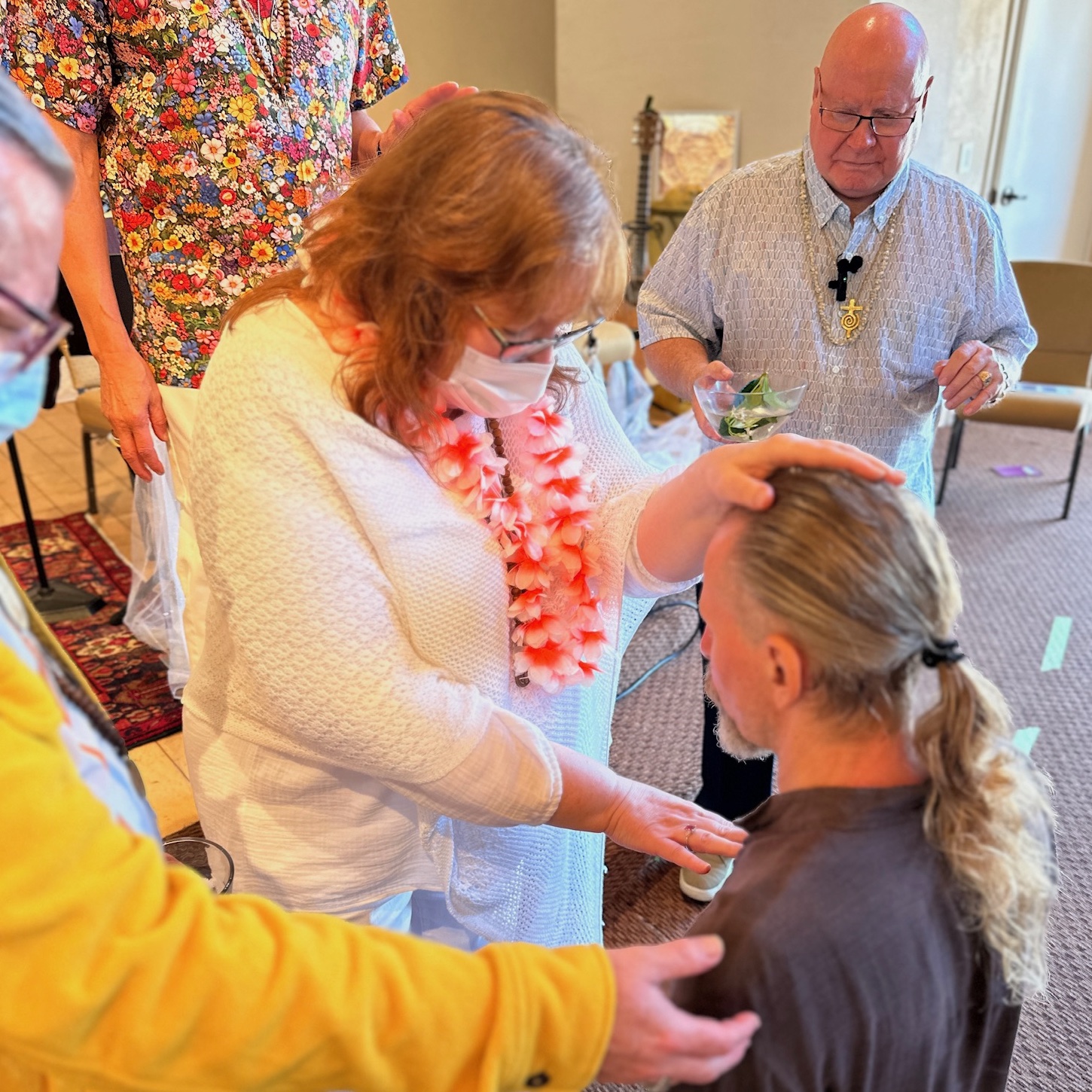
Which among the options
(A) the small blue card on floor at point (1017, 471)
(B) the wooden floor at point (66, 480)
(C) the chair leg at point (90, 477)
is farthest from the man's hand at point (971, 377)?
(C) the chair leg at point (90, 477)

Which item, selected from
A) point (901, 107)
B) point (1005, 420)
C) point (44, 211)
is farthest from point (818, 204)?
point (1005, 420)

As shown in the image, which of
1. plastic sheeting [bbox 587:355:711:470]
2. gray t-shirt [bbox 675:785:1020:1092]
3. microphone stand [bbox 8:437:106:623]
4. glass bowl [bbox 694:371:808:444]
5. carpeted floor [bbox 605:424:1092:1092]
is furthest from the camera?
plastic sheeting [bbox 587:355:711:470]

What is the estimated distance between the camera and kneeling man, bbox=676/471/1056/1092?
84 cm

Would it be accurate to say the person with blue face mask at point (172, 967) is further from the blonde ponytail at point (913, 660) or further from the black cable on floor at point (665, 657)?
the black cable on floor at point (665, 657)

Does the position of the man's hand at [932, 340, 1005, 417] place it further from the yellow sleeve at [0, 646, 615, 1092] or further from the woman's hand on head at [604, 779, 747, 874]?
the yellow sleeve at [0, 646, 615, 1092]

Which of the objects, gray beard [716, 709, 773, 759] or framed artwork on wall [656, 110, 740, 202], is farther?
framed artwork on wall [656, 110, 740, 202]

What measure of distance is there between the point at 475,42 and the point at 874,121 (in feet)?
12.9

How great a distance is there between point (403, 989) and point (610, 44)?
447 centimetres

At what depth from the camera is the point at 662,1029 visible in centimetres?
74

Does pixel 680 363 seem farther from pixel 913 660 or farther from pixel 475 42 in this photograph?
pixel 475 42

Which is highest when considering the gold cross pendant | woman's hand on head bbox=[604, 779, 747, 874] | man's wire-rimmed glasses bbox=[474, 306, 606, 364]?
man's wire-rimmed glasses bbox=[474, 306, 606, 364]

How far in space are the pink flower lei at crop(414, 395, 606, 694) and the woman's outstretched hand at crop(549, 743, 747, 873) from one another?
0.14m

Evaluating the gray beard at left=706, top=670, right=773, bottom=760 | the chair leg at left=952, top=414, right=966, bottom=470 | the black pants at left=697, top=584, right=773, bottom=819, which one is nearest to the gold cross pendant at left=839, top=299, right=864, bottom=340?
the black pants at left=697, top=584, right=773, bottom=819

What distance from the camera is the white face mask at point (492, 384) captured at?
1.06 meters
